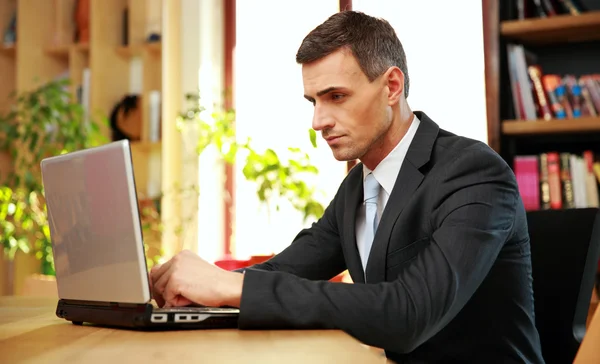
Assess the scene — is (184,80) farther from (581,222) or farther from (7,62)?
(581,222)

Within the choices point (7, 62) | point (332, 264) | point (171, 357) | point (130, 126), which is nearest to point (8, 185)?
point (130, 126)

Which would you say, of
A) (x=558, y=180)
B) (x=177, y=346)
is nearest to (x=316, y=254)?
(x=177, y=346)

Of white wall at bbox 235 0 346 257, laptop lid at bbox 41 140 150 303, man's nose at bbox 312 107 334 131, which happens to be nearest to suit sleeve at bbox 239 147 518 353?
laptop lid at bbox 41 140 150 303

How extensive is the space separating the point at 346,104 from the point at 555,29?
179 centimetres

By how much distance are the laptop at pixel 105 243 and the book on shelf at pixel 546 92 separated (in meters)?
2.25

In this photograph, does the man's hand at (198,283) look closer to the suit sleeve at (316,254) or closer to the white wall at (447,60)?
the suit sleeve at (316,254)

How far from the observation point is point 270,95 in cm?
400

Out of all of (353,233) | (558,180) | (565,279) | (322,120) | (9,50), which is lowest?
(565,279)

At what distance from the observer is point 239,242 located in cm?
400

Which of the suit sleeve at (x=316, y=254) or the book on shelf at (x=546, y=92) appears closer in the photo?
the suit sleeve at (x=316, y=254)

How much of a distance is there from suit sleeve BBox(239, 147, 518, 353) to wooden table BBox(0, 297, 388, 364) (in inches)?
1.9

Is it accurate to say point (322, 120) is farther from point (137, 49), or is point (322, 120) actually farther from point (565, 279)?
point (137, 49)

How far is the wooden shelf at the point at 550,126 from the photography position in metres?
2.91

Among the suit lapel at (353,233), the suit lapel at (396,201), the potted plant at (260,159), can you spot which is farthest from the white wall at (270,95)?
the suit lapel at (396,201)
